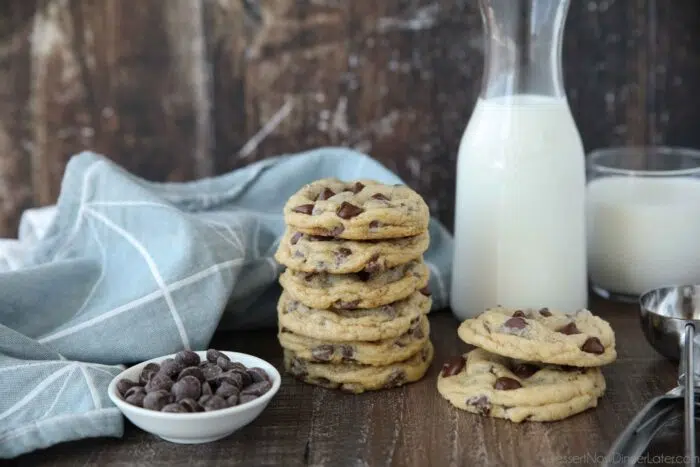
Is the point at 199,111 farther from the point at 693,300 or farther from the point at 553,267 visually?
the point at 693,300

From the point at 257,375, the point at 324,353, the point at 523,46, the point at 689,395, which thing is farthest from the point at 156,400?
the point at 523,46

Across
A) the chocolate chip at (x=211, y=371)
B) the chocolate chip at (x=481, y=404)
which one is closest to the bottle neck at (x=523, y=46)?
the chocolate chip at (x=481, y=404)

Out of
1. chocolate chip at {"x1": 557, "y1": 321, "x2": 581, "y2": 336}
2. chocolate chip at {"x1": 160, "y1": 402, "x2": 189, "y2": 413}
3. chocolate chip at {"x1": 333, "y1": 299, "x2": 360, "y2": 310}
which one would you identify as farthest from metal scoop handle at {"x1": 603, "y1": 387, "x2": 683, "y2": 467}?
chocolate chip at {"x1": 160, "y1": 402, "x2": 189, "y2": 413}

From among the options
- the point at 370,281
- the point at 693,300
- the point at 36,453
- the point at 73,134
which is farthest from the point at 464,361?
the point at 73,134

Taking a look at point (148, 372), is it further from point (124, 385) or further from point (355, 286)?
point (355, 286)

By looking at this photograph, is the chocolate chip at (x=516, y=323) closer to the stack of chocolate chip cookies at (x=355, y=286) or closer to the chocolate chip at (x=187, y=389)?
the stack of chocolate chip cookies at (x=355, y=286)

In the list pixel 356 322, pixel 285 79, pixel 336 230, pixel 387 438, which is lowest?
→ pixel 387 438
